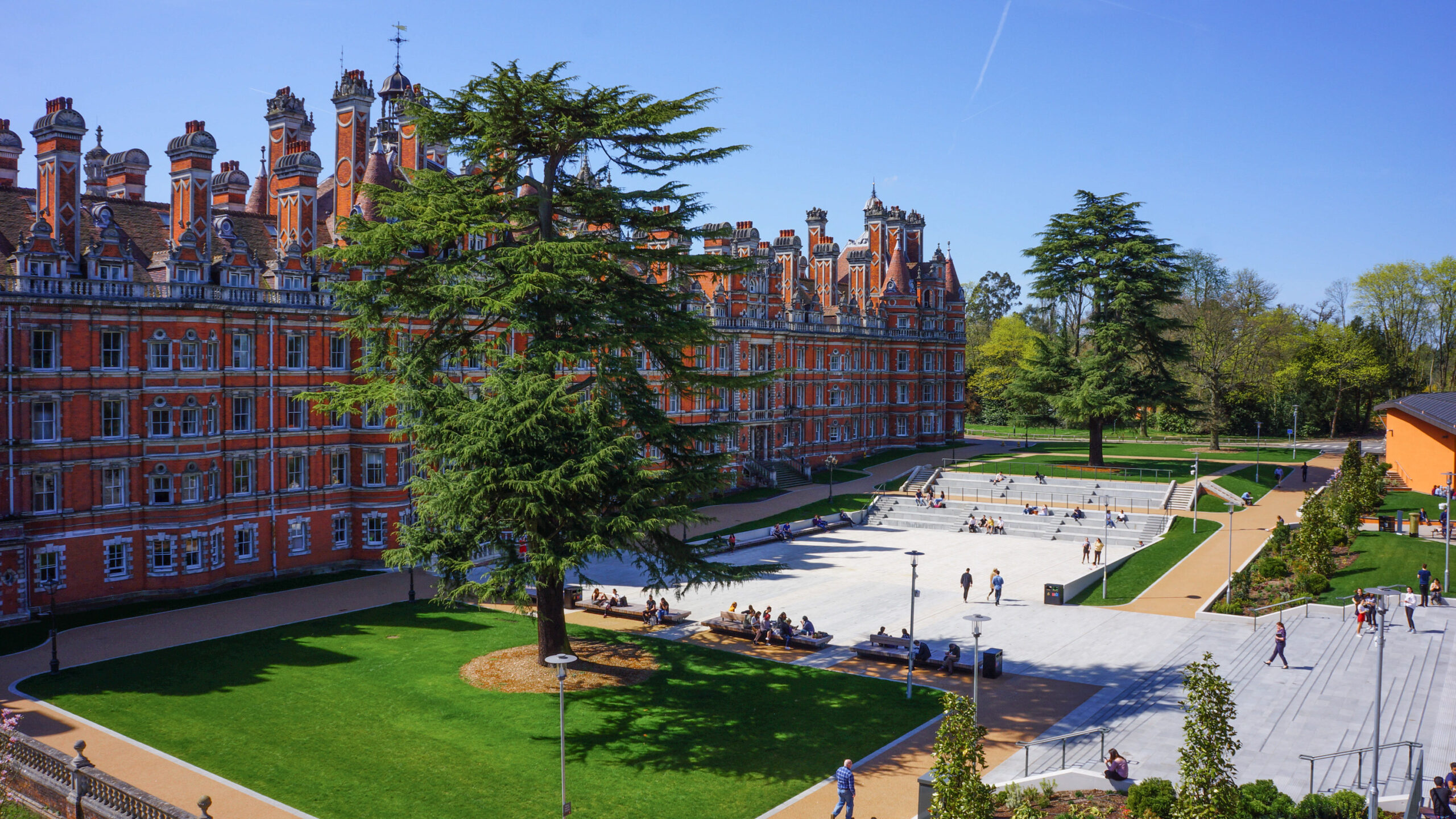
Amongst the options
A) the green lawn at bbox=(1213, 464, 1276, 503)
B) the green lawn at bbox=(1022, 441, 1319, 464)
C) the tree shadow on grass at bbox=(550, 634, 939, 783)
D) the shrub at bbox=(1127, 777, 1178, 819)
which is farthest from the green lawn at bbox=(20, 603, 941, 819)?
the green lawn at bbox=(1022, 441, 1319, 464)

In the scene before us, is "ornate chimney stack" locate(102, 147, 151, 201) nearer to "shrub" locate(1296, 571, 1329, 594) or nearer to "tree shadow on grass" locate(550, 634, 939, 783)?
"tree shadow on grass" locate(550, 634, 939, 783)

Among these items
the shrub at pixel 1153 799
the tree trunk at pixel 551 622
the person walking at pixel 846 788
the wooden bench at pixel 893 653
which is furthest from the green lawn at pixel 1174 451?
the person walking at pixel 846 788

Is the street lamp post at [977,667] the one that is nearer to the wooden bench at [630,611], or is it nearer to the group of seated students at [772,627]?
the group of seated students at [772,627]

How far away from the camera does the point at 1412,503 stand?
50.9m

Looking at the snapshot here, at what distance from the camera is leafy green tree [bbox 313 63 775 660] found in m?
24.0

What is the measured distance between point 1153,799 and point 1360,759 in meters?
5.88

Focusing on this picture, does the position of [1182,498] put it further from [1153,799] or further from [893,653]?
[1153,799]

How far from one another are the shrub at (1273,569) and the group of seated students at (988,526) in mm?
15871

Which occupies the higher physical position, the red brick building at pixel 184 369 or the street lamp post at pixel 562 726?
the red brick building at pixel 184 369

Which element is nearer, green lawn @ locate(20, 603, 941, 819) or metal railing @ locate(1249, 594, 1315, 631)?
green lawn @ locate(20, 603, 941, 819)

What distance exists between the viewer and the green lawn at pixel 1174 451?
74.3m

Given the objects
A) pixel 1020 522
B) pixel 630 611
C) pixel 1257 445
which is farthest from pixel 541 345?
pixel 1257 445

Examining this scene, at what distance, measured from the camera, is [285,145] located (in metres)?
45.2

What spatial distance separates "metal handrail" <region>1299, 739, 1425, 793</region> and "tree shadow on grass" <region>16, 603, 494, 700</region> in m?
25.1
